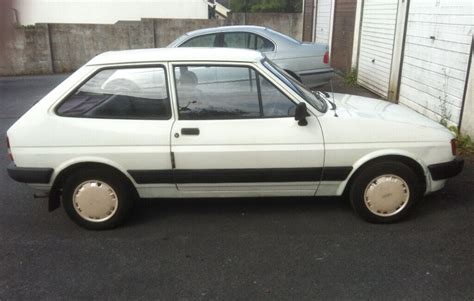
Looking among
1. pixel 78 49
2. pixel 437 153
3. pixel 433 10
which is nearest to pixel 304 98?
pixel 437 153

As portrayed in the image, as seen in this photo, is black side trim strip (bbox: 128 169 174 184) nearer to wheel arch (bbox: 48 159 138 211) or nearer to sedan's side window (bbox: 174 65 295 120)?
wheel arch (bbox: 48 159 138 211)

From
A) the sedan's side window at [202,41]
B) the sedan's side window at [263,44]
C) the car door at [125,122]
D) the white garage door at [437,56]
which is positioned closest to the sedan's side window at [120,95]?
the car door at [125,122]

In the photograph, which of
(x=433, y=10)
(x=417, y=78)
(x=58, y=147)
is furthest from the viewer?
(x=417, y=78)

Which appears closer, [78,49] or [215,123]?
[215,123]

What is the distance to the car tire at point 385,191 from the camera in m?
3.84

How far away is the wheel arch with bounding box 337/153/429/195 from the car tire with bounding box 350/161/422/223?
4 centimetres

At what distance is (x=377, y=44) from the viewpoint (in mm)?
9906

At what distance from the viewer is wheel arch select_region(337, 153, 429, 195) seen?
12.6 ft

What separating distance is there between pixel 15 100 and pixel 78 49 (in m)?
5.80

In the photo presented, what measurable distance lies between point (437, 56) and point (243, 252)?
505 centimetres

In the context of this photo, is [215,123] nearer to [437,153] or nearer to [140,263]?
[140,263]

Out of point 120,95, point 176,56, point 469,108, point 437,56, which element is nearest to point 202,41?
point 437,56

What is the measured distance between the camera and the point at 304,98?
3.93 m

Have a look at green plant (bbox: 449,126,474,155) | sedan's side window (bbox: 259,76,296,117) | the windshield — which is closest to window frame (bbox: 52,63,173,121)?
A: sedan's side window (bbox: 259,76,296,117)
